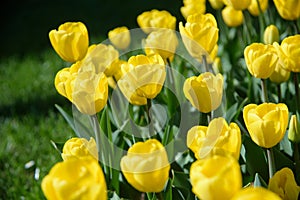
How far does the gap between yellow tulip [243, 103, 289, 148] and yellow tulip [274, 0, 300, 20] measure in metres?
0.69

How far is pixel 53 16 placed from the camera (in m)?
5.75

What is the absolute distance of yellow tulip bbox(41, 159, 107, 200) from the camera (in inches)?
40.9

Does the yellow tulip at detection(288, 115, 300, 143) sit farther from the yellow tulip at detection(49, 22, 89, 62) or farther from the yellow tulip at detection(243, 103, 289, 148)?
the yellow tulip at detection(49, 22, 89, 62)

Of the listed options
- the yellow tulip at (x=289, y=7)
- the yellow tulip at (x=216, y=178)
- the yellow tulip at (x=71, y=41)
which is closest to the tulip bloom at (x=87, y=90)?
the yellow tulip at (x=71, y=41)

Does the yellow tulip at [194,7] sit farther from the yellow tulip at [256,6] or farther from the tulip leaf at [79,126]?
the tulip leaf at [79,126]

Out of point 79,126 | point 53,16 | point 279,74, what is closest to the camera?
point 279,74

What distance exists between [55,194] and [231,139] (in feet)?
1.54

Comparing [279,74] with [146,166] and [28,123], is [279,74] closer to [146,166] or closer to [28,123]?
[146,166]

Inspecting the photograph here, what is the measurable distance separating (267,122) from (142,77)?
0.39m

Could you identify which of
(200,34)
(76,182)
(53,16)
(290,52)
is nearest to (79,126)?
(200,34)

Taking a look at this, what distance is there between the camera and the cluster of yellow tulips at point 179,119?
1.08 m

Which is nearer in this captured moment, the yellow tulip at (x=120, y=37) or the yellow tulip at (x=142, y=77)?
the yellow tulip at (x=142, y=77)

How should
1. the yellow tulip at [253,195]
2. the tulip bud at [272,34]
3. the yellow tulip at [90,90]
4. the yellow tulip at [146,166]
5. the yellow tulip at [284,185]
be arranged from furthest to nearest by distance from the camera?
the tulip bud at [272,34], the yellow tulip at [90,90], the yellow tulip at [284,185], the yellow tulip at [146,166], the yellow tulip at [253,195]

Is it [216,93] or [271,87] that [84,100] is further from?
[271,87]
